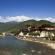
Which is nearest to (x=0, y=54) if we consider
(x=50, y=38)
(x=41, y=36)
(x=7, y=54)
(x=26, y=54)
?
(x=7, y=54)

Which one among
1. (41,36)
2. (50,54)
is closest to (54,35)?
(41,36)

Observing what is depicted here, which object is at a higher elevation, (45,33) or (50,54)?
(45,33)

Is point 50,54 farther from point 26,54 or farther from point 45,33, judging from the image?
point 45,33

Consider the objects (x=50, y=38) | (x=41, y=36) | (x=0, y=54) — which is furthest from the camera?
→ (x=41, y=36)

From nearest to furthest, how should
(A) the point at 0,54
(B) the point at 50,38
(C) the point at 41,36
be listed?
1. (A) the point at 0,54
2. (B) the point at 50,38
3. (C) the point at 41,36

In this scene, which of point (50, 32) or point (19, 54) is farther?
point (50, 32)

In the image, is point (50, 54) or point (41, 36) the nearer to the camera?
point (50, 54)

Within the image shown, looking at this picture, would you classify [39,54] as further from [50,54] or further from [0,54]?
[0,54]

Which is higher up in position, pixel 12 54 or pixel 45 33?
pixel 45 33
